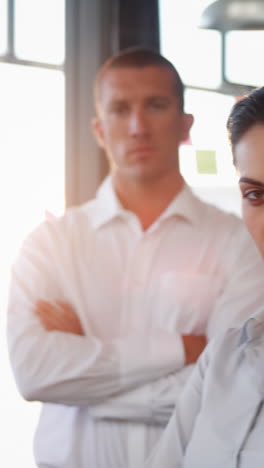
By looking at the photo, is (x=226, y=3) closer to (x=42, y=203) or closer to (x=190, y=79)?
(x=190, y=79)

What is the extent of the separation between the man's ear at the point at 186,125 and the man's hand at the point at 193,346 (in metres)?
0.28

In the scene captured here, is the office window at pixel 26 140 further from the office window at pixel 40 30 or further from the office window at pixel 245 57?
the office window at pixel 245 57

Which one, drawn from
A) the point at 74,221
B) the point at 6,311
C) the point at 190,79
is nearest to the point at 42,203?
the point at 74,221

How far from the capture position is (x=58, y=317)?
804 millimetres

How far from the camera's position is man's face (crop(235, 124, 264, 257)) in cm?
63

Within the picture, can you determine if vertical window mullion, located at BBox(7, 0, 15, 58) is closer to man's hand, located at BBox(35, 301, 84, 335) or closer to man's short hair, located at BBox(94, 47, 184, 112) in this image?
man's short hair, located at BBox(94, 47, 184, 112)

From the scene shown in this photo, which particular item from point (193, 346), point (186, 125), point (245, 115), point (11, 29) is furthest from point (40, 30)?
point (193, 346)

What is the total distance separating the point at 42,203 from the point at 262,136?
1.24 ft

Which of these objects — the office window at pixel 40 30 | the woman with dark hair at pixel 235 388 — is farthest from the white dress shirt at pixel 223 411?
the office window at pixel 40 30

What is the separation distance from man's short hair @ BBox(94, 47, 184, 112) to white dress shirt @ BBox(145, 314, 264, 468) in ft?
1.10

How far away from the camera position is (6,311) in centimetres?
83

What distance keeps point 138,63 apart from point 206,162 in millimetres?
183

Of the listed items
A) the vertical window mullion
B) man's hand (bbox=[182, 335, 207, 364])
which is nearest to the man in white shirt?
man's hand (bbox=[182, 335, 207, 364])

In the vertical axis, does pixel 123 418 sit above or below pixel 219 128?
below
